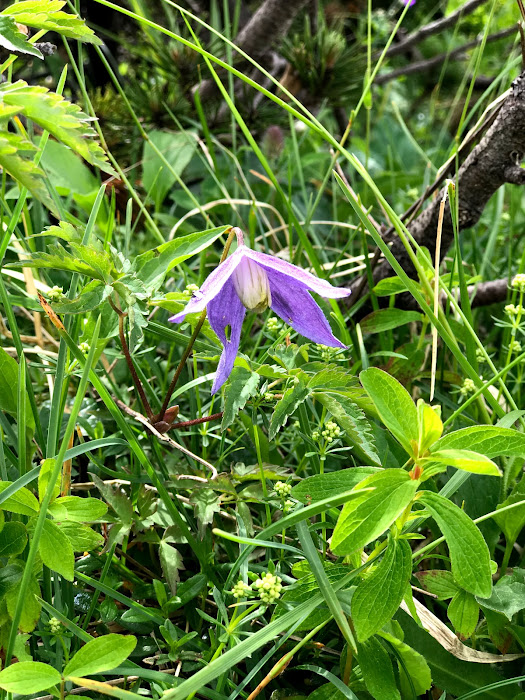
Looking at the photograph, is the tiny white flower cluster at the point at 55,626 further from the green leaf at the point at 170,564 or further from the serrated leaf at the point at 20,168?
the serrated leaf at the point at 20,168

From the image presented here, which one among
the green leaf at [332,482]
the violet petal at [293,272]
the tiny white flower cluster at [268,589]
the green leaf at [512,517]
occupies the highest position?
the violet petal at [293,272]

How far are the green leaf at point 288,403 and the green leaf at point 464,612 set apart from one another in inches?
11.8

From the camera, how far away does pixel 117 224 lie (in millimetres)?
1797

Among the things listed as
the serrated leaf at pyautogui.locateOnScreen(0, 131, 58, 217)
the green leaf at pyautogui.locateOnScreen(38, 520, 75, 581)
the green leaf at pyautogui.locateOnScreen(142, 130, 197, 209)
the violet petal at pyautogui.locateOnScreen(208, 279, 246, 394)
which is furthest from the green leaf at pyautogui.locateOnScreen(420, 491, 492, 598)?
the green leaf at pyautogui.locateOnScreen(142, 130, 197, 209)

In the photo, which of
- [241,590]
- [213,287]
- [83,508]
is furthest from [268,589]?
[213,287]

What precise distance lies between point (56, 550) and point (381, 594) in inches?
14.4

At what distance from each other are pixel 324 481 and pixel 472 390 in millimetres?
476

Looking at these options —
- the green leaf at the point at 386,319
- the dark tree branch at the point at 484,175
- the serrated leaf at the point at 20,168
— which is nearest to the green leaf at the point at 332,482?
the serrated leaf at the point at 20,168

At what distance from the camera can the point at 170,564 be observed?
2.96 ft

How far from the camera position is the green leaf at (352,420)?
2.65ft

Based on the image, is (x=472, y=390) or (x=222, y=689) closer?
(x=222, y=689)

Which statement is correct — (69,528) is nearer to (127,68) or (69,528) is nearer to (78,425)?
(78,425)

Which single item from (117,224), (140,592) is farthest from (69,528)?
(117,224)

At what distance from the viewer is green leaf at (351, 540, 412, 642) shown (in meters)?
0.70
